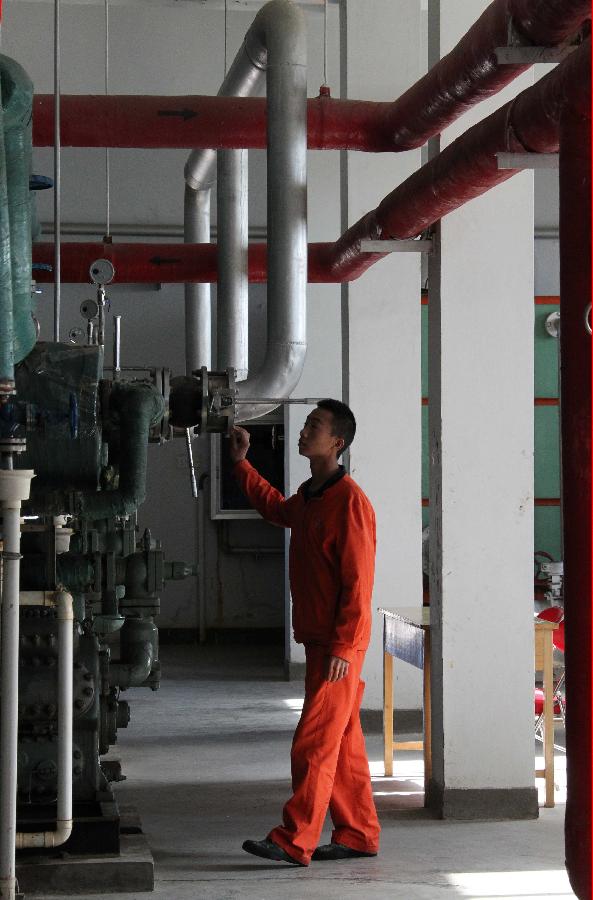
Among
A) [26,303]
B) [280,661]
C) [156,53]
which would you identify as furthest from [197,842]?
[156,53]

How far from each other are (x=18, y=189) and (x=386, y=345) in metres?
4.71

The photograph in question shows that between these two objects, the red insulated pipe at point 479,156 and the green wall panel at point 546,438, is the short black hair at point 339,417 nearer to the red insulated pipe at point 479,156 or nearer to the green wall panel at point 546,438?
the red insulated pipe at point 479,156

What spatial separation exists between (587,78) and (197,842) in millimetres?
3184

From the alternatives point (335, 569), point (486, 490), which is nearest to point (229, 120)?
point (486, 490)

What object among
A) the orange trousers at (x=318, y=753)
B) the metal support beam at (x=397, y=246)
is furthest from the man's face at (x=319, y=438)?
the metal support beam at (x=397, y=246)

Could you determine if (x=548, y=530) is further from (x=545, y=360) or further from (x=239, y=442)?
(x=239, y=442)

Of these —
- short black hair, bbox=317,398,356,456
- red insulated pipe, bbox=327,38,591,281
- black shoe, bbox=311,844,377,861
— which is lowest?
black shoe, bbox=311,844,377,861

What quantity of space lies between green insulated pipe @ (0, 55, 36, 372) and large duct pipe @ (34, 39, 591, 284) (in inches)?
49.1

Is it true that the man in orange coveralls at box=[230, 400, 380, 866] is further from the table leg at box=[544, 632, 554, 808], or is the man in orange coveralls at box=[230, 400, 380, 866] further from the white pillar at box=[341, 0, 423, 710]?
the white pillar at box=[341, 0, 423, 710]

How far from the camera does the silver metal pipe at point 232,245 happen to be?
19.8ft

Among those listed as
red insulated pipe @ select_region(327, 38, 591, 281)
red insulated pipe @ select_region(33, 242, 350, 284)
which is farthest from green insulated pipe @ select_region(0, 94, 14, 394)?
red insulated pipe @ select_region(33, 242, 350, 284)

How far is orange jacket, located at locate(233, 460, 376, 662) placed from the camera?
4246 millimetres

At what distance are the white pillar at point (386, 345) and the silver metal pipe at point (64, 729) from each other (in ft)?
13.5

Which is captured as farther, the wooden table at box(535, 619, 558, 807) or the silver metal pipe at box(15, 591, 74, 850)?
the wooden table at box(535, 619, 558, 807)
